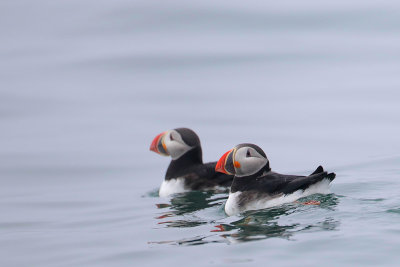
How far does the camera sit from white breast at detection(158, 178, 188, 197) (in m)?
11.1

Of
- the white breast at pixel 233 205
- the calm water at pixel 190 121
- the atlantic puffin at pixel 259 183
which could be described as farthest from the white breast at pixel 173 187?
the white breast at pixel 233 205

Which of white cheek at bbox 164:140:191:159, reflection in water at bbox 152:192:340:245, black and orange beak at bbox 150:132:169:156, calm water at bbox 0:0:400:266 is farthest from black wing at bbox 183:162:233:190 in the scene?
black and orange beak at bbox 150:132:169:156

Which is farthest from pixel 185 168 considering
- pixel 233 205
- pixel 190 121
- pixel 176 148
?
pixel 190 121

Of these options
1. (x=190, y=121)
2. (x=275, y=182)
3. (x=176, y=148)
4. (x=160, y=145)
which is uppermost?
(x=190, y=121)

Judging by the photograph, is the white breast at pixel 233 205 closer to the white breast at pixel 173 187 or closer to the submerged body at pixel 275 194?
the submerged body at pixel 275 194

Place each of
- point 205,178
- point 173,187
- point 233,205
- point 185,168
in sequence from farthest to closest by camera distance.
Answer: point 185,168 < point 173,187 < point 205,178 < point 233,205

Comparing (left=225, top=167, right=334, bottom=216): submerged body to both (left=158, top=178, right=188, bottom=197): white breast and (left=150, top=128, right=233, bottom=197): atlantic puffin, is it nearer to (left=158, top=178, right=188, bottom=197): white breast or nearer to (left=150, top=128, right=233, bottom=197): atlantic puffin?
(left=150, top=128, right=233, bottom=197): atlantic puffin

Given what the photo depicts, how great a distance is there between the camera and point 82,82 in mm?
18547

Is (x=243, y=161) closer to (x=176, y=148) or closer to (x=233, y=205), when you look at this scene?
(x=233, y=205)

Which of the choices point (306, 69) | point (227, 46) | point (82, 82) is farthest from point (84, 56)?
point (306, 69)

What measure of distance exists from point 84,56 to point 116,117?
13.7ft

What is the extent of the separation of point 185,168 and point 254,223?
9.26ft

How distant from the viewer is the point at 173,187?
36.7ft

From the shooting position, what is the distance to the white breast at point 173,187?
1110cm
